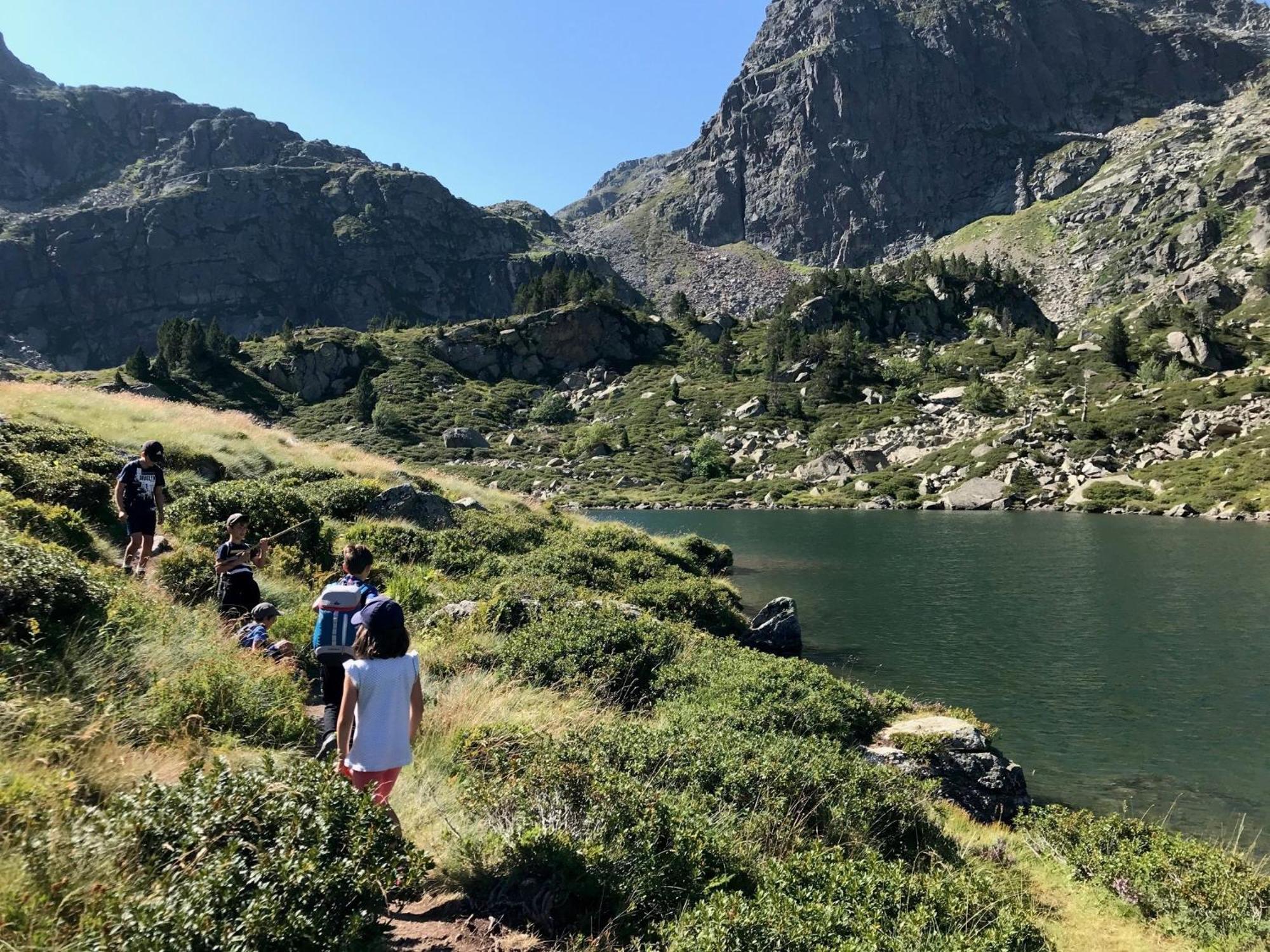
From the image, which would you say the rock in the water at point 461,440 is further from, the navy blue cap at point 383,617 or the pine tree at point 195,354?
the navy blue cap at point 383,617

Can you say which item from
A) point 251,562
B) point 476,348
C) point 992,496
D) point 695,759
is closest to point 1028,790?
point 695,759

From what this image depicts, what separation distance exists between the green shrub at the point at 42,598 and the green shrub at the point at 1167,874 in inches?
507

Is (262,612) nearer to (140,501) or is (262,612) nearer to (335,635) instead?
(140,501)

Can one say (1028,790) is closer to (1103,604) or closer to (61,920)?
(61,920)

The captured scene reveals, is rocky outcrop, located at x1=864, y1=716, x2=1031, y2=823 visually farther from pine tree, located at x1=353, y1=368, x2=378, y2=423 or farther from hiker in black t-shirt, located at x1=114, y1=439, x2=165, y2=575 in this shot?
pine tree, located at x1=353, y1=368, x2=378, y2=423

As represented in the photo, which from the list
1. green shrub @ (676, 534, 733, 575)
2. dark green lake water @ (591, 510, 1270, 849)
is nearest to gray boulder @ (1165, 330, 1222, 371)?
dark green lake water @ (591, 510, 1270, 849)

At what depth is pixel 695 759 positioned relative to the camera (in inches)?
330

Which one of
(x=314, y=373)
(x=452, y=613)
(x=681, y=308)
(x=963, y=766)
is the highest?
(x=681, y=308)

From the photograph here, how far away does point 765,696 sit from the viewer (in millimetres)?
12617

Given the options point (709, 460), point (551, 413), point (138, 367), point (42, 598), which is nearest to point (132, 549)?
point (42, 598)

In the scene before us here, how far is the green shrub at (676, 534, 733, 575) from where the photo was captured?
3747 centimetres

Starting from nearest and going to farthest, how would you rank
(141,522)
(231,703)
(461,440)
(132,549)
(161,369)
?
(231,703) → (141,522) → (132,549) → (161,369) → (461,440)

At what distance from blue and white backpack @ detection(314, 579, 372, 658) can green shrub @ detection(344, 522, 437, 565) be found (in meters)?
11.9

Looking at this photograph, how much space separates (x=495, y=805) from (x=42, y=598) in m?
5.14
